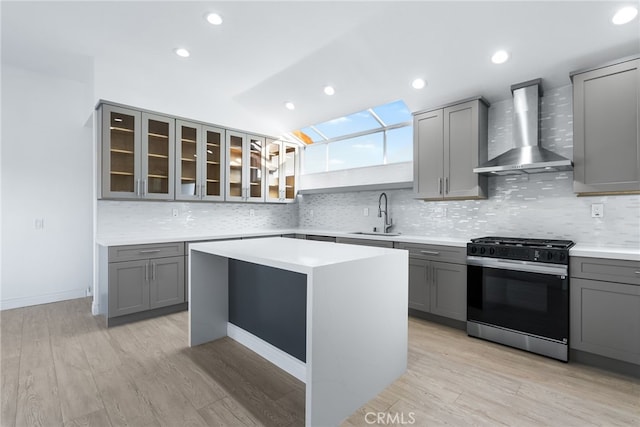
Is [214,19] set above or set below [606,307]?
above

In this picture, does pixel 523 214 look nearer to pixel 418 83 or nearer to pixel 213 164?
pixel 418 83

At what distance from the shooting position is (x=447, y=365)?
7.78 feet

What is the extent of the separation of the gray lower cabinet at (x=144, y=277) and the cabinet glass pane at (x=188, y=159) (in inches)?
31.9

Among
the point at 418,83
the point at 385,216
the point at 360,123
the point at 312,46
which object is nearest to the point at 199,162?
the point at 312,46

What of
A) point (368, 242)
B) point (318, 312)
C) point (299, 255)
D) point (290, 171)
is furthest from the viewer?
point (290, 171)

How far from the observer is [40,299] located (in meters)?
3.90

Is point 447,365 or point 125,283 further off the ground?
point 125,283

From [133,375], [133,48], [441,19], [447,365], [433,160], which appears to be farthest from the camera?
[433,160]

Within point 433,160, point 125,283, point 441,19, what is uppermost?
point 441,19

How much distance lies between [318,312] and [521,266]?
6.66ft

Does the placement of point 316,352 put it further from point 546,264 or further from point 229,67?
point 229,67

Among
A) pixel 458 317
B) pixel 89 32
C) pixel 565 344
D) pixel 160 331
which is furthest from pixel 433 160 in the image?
pixel 89 32

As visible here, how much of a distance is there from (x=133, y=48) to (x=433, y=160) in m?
3.43

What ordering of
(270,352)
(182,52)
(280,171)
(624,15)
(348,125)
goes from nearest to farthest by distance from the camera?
1. (624,15)
2. (270,352)
3. (182,52)
4. (348,125)
5. (280,171)
